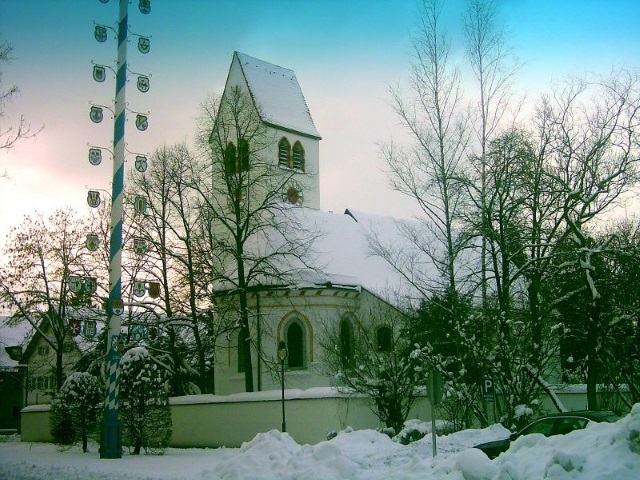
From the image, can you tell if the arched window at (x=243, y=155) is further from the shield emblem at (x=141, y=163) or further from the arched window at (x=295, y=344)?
the shield emblem at (x=141, y=163)

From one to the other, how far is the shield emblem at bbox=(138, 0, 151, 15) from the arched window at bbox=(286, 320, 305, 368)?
16135mm

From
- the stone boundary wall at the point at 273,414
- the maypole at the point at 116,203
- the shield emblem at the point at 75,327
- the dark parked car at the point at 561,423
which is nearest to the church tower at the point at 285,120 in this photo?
the shield emblem at the point at 75,327

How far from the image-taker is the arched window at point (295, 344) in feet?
105

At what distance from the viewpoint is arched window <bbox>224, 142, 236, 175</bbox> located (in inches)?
1182

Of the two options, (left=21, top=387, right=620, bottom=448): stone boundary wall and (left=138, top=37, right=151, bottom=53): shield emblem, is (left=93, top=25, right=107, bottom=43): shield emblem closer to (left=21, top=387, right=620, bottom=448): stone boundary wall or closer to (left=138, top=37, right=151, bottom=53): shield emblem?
(left=138, top=37, right=151, bottom=53): shield emblem

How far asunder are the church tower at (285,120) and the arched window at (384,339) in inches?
502

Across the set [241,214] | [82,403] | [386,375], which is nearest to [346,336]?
[241,214]

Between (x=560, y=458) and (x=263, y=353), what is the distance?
2301 cm

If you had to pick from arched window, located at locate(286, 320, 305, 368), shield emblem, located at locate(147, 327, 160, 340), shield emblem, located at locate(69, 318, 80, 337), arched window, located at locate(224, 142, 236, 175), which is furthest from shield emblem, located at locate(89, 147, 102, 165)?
shield emblem, located at locate(147, 327, 160, 340)

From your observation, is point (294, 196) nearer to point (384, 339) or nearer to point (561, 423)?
point (384, 339)

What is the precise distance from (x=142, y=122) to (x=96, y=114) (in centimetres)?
135

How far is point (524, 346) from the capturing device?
18750 millimetres

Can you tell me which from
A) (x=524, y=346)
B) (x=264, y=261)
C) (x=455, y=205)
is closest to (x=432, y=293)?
(x=455, y=205)

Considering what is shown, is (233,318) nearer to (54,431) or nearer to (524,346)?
(54,431)
